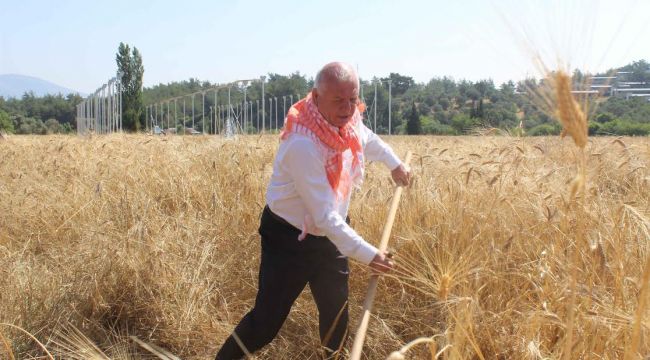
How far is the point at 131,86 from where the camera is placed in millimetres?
50875

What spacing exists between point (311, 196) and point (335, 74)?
0.46m

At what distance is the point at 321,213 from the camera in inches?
94.7

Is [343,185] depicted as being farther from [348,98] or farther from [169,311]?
[169,311]

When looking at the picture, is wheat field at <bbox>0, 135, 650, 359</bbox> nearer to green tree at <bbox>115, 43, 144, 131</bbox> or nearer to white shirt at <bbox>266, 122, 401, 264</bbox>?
white shirt at <bbox>266, 122, 401, 264</bbox>

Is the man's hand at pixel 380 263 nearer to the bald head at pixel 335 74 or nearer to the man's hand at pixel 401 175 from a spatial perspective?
the bald head at pixel 335 74

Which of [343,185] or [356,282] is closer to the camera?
[343,185]

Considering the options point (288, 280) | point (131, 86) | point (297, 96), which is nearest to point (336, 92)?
point (288, 280)

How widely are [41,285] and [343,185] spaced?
1.99 meters

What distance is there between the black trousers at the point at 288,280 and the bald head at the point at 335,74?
64 cm

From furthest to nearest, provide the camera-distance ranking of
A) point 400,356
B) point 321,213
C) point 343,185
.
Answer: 1. point 343,185
2. point 321,213
3. point 400,356

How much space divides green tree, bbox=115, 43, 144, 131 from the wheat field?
1334 inches

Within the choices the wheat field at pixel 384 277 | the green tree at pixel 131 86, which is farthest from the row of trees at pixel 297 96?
the wheat field at pixel 384 277

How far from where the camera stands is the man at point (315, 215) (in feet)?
7.86

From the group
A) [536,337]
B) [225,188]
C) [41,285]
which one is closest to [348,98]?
[536,337]
